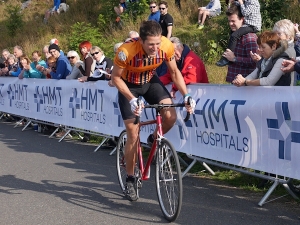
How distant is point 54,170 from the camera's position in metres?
9.98

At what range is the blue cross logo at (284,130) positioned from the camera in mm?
6742

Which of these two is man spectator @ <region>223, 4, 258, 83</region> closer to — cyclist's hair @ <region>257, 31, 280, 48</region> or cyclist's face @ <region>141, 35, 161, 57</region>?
cyclist's hair @ <region>257, 31, 280, 48</region>

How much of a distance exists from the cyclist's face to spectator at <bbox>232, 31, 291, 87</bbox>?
133 centimetres

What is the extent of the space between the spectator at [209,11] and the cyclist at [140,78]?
38.0 ft

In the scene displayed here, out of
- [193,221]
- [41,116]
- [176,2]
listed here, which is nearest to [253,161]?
[193,221]

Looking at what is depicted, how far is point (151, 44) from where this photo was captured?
673cm

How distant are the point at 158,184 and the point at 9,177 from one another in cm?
346

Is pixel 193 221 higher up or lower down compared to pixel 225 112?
lower down

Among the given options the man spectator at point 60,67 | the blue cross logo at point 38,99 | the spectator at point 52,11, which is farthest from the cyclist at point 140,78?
the spectator at point 52,11

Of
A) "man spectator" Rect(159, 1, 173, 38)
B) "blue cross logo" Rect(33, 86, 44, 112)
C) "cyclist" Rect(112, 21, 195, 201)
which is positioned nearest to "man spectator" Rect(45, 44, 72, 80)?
"blue cross logo" Rect(33, 86, 44, 112)

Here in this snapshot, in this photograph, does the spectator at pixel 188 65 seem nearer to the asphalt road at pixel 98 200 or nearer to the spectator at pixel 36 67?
the asphalt road at pixel 98 200

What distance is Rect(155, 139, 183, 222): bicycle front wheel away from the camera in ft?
21.5

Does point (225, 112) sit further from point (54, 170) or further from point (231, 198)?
point (54, 170)

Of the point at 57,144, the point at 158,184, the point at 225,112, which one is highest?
the point at 225,112
